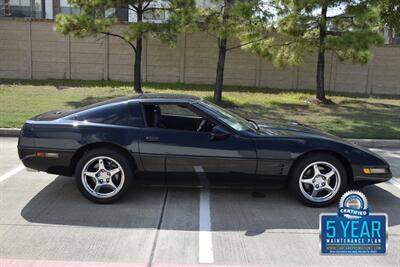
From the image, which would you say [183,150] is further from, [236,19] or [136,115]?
[236,19]

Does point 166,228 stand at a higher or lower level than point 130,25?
lower

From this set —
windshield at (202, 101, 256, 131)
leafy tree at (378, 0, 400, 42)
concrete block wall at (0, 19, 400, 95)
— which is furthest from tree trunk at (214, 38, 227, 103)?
windshield at (202, 101, 256, 131)

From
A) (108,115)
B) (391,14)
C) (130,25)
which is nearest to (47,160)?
(108,115)

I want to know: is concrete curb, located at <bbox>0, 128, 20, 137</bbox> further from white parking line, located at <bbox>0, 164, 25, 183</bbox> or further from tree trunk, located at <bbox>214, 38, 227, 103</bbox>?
tree trunk, located at <bbox>214, 38, 227, 103</bbox>

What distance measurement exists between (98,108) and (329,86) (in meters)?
15.7

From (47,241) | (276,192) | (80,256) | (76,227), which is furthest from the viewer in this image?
(276,192)

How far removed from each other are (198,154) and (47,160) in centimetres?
170

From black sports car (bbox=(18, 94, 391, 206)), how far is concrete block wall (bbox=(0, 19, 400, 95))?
14.4 metres

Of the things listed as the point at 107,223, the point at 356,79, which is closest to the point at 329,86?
the point at 356,79

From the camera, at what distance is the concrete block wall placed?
61.5 ft

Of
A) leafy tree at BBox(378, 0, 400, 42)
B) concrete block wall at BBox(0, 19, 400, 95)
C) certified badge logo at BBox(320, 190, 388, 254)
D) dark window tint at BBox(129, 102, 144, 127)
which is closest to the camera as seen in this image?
certified badge logo at BBox(320, 190, 388, 254)

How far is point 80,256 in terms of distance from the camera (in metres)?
3.59

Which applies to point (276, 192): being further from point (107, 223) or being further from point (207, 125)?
point (107, 223)

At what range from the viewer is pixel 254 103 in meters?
14.8
